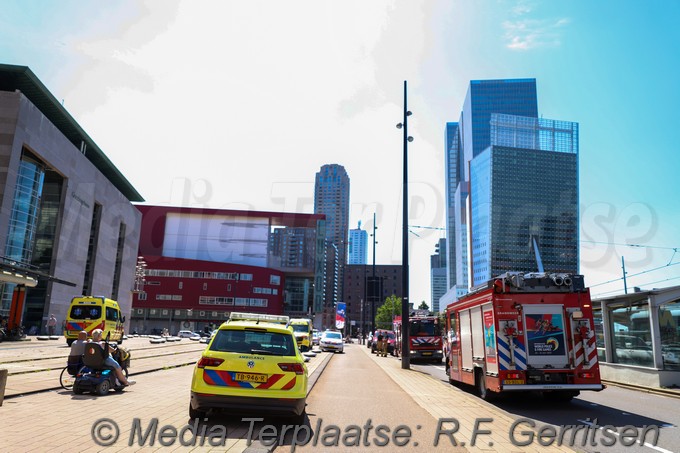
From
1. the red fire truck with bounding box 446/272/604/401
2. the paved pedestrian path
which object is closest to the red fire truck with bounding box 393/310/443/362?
the paved pedestrian path

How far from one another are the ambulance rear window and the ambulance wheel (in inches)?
683

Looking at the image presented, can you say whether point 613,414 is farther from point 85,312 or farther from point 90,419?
point 85,312

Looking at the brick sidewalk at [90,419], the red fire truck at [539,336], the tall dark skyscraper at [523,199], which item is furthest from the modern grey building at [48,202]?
the tall dark skyscraper at [523,199]

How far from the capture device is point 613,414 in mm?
10023

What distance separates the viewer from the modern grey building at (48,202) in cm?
3784

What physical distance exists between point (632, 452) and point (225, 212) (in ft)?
332

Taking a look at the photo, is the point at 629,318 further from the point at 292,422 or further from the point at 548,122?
the point at 548,122

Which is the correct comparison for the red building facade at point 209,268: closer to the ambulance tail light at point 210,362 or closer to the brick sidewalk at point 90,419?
the brick sidewalk at point 90,419

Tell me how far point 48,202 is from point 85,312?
26141mm

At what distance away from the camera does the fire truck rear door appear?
1091cm

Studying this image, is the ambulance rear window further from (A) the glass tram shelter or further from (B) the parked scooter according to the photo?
(A) the glass tram shelter

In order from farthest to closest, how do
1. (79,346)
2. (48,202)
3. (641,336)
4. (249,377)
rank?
(48,202)
(641,336)
(79,346)
(249,377)

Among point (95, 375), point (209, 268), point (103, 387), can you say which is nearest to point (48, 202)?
point (95, 375)

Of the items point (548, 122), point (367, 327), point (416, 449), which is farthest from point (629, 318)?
point (548, 122)
